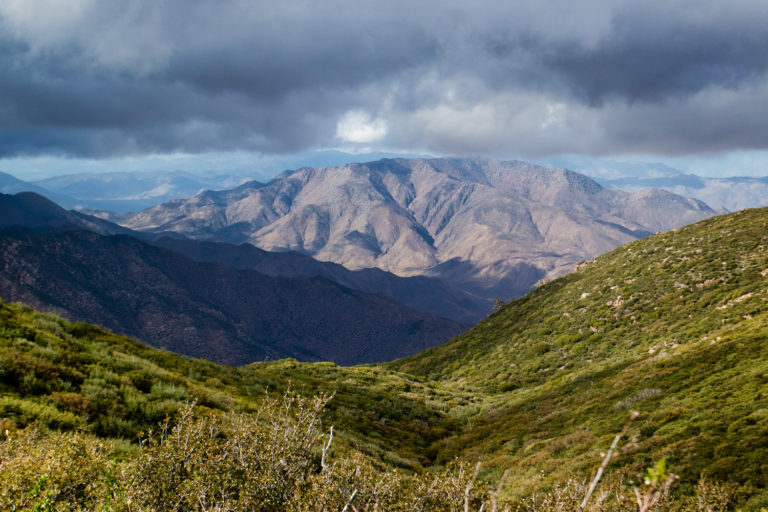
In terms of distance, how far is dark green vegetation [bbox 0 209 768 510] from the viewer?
11859 millimetres

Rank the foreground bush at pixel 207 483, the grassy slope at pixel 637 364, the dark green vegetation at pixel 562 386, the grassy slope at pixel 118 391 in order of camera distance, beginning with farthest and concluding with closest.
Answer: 1. the grassy slope at pixel 637 364
2. the dark green vegetation at pixel 562 386
3. the grassy slope at pixel 118 391
4. the foreground bush at pixel 207 483

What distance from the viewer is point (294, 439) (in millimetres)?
7328

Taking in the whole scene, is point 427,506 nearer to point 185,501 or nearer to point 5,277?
point 185,501

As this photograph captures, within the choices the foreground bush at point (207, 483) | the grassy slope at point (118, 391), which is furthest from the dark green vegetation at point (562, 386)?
the foreground bush at point (207, 483)

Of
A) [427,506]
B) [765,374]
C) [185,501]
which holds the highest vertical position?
[185,501]

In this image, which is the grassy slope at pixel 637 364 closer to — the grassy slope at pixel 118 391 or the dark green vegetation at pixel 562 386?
the dark green vegetation at pixel 562 386

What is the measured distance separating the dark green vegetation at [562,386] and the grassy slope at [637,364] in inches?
4.3

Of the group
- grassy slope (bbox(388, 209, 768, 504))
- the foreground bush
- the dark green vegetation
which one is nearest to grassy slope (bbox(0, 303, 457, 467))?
the dark green vegetation

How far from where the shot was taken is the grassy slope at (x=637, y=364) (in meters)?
14.0

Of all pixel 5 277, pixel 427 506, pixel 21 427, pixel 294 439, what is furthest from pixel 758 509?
pixel 5 277

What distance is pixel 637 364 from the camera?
26.8 m

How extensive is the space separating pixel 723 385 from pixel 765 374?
1477 mm

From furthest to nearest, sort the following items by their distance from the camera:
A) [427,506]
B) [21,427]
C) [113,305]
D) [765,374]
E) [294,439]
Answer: [113,305] → [765,374] → [21,427] → [294,439] → [427,506]

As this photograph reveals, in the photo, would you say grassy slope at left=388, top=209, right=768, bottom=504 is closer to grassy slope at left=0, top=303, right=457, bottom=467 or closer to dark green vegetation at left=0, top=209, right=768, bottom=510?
dark green vegetation at left=0, top=209, right=768, bottom=510
